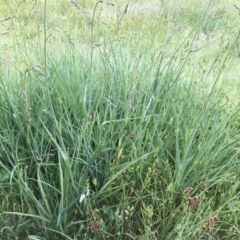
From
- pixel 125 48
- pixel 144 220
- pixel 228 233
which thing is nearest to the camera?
pixel 144 220

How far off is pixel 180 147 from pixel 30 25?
7.15ft

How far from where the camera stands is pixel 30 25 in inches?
134

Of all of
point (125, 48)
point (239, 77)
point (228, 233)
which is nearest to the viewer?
point (228, 233)

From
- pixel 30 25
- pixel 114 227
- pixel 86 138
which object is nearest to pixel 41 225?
pixel 114 227

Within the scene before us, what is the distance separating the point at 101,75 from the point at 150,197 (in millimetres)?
721

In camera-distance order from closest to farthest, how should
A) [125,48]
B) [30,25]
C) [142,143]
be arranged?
[142,143] < [125,48] < [30,25]

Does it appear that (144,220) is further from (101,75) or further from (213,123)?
(101,75)

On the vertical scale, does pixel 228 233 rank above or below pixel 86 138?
below

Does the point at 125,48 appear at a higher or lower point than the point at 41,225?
higher

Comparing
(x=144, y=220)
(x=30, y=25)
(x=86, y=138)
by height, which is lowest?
(x=30, y=25)

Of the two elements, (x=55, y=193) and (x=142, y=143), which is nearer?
(x=55, y=193)

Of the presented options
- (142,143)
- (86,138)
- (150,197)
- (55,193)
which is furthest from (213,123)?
(55,193)

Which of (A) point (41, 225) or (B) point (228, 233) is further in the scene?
(B) point (228, 233)

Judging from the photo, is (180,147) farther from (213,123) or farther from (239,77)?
(239,77)
